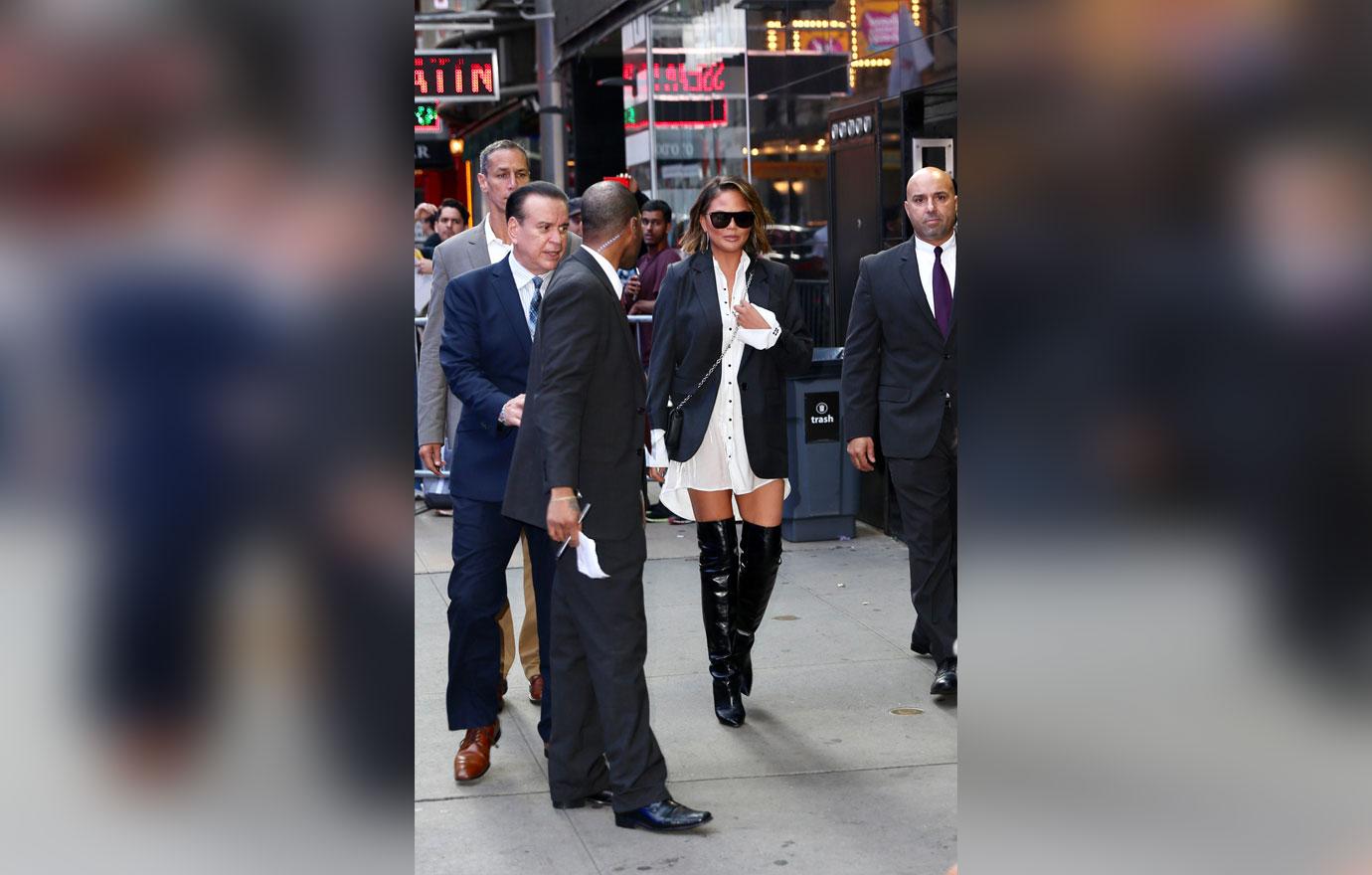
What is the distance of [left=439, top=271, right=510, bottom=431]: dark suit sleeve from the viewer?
573cm

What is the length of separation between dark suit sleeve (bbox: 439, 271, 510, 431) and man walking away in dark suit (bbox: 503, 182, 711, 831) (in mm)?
500

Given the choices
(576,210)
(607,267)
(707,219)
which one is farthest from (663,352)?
(576,210)

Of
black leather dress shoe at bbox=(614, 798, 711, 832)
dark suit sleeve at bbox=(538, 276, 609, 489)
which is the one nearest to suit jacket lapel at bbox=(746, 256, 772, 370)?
dark suit sleeve at bbox=(538, 276, 609, 489)

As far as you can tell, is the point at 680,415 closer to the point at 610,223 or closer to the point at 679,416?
the point at 679,416

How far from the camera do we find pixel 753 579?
638cm

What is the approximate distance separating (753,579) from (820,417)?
3.83 metres

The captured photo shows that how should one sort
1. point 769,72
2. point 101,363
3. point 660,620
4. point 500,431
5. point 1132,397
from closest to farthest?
point 101,363
point 1132,397
point 500,431
point 660,620
point 769,72

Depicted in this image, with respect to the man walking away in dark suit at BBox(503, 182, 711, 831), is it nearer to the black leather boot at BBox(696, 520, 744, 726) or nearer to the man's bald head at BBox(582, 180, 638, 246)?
the man's bald head at BBox(582, 180, 638, 246)

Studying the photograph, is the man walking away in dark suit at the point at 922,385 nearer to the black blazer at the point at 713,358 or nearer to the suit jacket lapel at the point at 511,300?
the black blazer at the point at 713,358

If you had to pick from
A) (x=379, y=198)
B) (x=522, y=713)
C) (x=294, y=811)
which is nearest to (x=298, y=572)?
(x=294, y=811)

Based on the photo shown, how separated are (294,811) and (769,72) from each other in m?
11.6

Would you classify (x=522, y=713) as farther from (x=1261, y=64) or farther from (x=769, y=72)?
(x=769, y=72)

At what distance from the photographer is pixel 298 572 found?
5.16 feet

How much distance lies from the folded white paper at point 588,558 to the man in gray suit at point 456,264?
127cm
